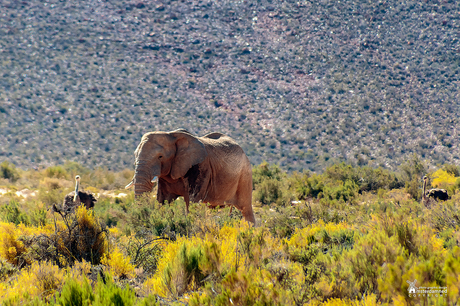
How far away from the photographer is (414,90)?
38.8 metres

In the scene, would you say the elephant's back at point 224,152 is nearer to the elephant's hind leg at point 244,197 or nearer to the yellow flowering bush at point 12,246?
the elephant's hind leg at point 244,197

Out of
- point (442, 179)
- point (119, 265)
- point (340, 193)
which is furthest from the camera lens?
point (442, 179)

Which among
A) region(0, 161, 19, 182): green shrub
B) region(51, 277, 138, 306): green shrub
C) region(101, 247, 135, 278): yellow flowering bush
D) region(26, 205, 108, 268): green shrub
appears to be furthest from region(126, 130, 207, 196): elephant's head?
region(0, 161, 19, 182): green shrub

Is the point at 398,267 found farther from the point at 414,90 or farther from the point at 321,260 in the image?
the point at 414,90

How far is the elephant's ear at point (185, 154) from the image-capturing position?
914 cm

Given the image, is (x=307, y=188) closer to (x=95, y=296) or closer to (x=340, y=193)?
(x=340, y=193)

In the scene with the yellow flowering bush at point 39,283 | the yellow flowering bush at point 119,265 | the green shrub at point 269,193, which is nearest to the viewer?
the yellow flowering bush at point 39,283

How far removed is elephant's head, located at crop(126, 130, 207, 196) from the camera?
8766 millimetres

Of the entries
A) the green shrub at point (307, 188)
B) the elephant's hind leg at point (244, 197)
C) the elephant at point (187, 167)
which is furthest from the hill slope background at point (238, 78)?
the elephant at point (187, 167)

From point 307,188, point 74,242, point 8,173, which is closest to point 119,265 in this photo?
point 74,242

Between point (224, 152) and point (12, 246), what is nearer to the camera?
point (12, 246)

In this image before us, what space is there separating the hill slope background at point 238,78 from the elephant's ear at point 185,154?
23.6 m

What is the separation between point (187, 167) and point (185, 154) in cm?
29

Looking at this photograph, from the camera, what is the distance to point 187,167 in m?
9.12
